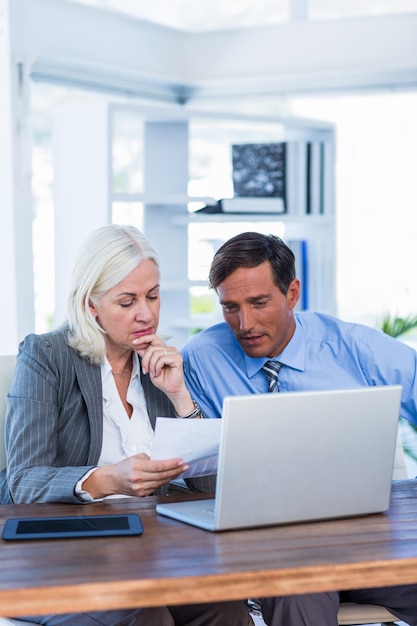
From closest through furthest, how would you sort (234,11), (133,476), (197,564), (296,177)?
(197,564), (133,476), (296,177), (234,11)

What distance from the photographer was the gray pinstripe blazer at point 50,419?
2000mm

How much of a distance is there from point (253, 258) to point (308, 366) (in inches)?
13.8

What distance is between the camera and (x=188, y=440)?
1886 millimetres

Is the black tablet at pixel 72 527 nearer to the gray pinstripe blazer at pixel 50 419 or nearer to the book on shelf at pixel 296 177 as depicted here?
the gray pinstripe blazer at pixel 50 419

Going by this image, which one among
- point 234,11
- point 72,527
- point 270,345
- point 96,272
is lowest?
point 72,527

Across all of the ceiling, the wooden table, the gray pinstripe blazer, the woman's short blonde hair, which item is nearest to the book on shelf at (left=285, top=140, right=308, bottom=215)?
the ceiling

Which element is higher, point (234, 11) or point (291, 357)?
point (234, 11)

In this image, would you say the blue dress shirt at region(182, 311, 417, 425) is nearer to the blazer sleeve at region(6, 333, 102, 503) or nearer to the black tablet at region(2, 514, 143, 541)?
the blazer sleeve at region(6, 333, 102, 503)

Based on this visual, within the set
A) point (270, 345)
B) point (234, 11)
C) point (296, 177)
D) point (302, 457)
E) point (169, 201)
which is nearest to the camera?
point (302, 457)

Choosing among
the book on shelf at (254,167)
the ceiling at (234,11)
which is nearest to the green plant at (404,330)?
the book on shelf at (254,167)

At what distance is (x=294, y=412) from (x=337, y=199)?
355cm

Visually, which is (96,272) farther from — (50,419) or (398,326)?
(398,326)

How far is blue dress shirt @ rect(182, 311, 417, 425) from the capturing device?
260cm

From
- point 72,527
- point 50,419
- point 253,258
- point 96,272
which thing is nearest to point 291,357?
point 253,258
